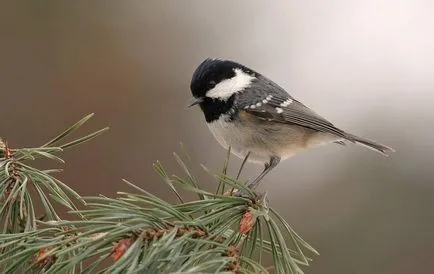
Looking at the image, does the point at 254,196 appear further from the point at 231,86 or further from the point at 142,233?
the point at 231,86

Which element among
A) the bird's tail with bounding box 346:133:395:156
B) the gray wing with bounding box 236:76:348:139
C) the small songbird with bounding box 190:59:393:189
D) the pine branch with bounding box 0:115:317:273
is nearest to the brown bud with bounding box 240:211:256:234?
the pine branch with bounding box 0:115:317:273

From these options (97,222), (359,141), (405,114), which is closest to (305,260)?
(97,222)

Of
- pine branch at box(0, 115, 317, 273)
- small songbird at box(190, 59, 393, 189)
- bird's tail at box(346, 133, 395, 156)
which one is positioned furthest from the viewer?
bird's tail at box(346, 133, 395, 156)

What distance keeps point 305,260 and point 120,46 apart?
320 cm

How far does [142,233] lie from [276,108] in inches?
34.1

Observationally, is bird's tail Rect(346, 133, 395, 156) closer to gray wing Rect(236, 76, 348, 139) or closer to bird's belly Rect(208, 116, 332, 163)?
gray wing Rect(236, 76, 348, 139)

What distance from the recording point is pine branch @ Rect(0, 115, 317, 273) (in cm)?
68

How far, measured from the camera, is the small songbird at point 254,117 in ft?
4.54

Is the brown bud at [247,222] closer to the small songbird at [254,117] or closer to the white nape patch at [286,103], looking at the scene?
the small songbird at [254,117]

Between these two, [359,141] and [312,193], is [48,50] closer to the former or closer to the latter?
[312,193]

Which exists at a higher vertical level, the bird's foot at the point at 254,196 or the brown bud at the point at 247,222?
the bird's foot at the point at 254,196

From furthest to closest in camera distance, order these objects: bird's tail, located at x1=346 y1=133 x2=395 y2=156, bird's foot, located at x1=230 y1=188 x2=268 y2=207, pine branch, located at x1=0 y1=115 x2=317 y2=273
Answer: bird's tail, located at x1=346 y1=133 x2=395 y2=156 → bird's foot, located at x1=230 y1=188 x2=268 y2=207 → pine branch, located at x1=0 y1=115 x2=317 y2=273

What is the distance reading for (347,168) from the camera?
280 cm

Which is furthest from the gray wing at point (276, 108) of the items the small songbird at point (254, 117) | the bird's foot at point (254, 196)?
→ the bird's foot at point (254, 196)
